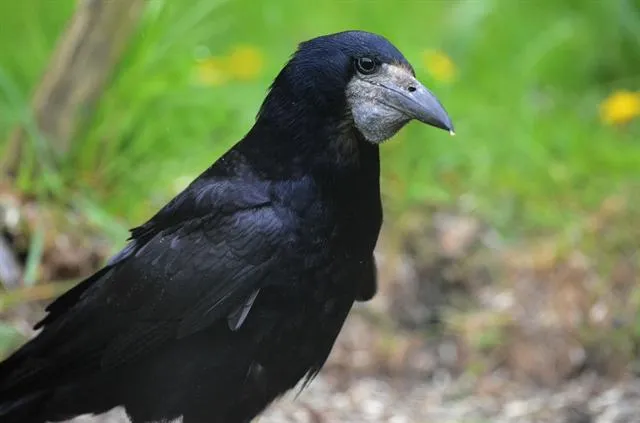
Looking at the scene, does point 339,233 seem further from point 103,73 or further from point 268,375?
point 103,73

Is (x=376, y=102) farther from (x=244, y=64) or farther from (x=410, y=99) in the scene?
(x=244, y=64)

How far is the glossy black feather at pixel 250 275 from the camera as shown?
2.60 m

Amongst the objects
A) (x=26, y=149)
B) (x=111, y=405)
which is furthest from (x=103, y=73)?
(x=111, y=405)

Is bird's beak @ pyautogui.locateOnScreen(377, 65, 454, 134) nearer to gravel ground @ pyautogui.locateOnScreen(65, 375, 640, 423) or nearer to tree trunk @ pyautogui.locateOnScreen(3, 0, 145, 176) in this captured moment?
gravel ground @ pyautogui.locateOnScreen(65, 375, 640, 423)

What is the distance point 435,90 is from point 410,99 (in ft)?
6.12

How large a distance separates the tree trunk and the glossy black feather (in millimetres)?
1358

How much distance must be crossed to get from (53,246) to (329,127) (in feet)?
5.29

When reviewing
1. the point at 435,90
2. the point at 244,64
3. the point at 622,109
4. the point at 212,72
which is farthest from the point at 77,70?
the point at 622,109

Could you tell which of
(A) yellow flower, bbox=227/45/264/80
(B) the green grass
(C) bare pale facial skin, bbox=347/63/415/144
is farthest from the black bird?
(A) yellow flower, bbox=227/45/264/80

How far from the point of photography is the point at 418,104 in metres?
2.57

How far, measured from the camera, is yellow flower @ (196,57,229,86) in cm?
464

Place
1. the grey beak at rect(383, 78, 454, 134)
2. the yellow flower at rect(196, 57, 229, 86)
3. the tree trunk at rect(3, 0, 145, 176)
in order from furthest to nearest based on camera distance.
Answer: the yellow flower at rect(196, 57, 229, 86) → the tree trunk at rect(3, 0, 145, 176) → the grey beak at rect(383, 78, 454, 134)

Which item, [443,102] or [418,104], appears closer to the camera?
[418,104]

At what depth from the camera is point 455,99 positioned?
497cm
